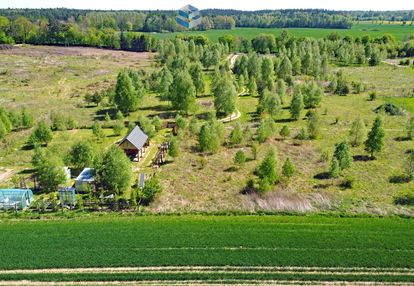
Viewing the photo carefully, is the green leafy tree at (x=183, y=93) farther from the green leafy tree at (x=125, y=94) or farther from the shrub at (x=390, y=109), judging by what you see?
the shrub at (x=390, y=109)

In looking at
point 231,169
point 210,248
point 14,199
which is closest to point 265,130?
point 231,169

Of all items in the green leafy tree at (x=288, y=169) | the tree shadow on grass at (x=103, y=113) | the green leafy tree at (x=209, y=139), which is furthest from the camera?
the tree shadow on grass at (x=103, y=113)

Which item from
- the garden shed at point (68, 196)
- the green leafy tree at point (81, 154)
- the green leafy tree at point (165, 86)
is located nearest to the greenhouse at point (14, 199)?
the garden shed at point (68, 196)

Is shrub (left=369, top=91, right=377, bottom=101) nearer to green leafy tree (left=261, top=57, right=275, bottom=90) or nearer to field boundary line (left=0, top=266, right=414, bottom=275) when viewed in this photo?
green leafy tree (left=261, top=57, right=275, bottom=90)

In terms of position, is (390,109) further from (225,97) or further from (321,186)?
(321,186)

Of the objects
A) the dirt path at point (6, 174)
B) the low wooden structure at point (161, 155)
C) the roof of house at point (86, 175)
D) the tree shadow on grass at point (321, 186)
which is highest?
the roof of house at point (86, 175)

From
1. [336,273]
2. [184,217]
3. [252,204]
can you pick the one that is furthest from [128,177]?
[336,273]
